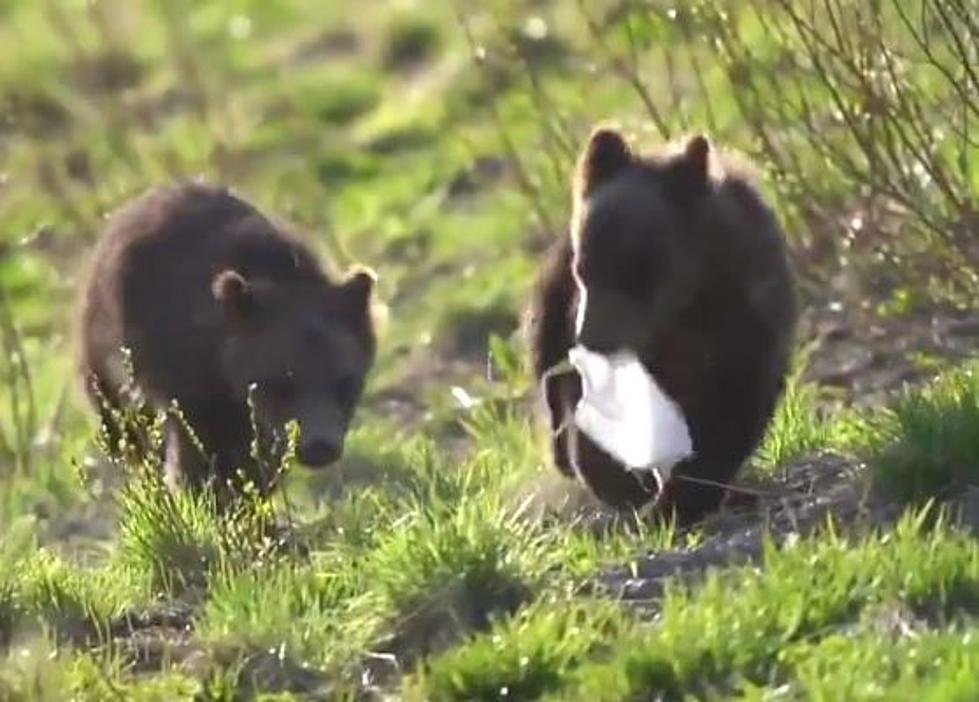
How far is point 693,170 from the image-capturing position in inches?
340

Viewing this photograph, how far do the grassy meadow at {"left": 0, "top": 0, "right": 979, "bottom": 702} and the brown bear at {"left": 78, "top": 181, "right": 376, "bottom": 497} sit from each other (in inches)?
14.5

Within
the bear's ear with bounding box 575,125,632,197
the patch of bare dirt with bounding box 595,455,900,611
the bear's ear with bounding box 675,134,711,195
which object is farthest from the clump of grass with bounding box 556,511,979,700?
the bear's ear with bounding box 575,125,632,197

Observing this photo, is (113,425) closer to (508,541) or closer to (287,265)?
(287,265)

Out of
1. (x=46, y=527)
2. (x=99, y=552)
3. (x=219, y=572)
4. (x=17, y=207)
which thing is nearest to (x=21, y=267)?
(x=17, y=207)

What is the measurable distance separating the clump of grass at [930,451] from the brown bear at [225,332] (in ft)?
9.01

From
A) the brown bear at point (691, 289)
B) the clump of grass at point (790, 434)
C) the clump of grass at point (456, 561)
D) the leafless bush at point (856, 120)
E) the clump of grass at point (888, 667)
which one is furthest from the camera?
the leafless bush at point (856, 120)

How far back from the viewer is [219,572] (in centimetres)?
827

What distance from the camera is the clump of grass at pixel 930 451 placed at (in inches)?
318

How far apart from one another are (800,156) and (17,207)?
773cm

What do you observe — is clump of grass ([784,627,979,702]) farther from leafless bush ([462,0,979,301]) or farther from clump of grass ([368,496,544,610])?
leafless bush ([462,0,979,301])

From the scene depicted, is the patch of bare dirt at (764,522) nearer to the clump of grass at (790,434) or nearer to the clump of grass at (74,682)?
the clump of grass at (790,434)

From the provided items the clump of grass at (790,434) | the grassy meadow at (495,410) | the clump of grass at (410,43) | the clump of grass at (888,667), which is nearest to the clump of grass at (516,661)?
the grassy meadow at (495,410)

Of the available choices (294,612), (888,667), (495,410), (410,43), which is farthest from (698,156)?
(410,43)

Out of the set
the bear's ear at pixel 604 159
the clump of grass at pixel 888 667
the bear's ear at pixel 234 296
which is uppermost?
the bear's ear at pixel 604 159
